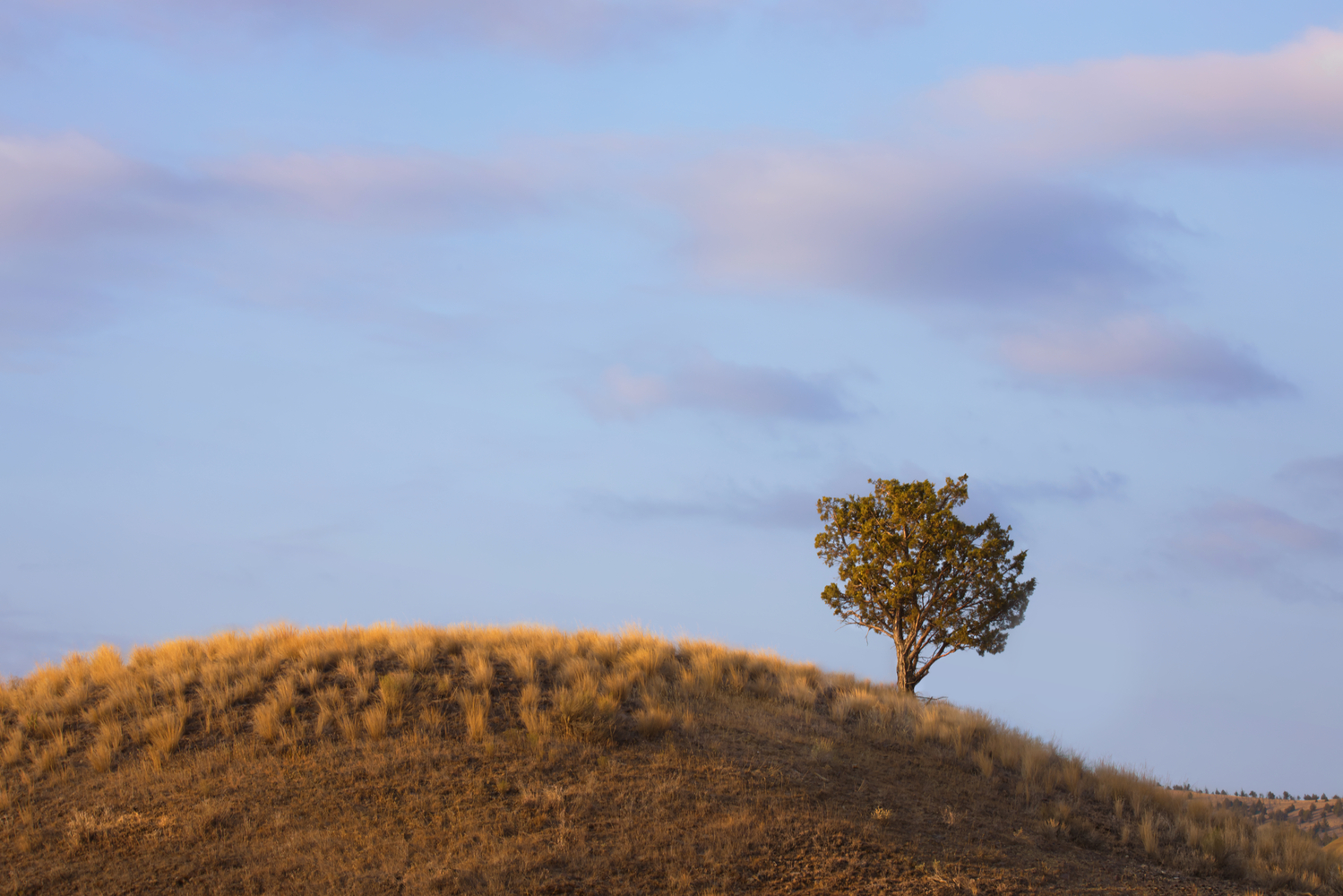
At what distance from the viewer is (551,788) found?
595 inches

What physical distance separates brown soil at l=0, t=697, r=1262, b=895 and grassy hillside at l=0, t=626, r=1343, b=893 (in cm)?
5

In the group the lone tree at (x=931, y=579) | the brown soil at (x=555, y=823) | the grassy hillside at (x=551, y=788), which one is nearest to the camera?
the brown soil at (x=555, y=823)

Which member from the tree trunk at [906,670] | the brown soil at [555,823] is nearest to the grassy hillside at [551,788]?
the brown soil at [555,823]

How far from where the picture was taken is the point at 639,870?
1319 centimetres

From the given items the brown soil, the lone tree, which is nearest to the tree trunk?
the lone tree

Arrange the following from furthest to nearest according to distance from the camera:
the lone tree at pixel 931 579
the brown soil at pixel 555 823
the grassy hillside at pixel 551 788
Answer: the lone tree at pixel 931 579, the grassy hillside at pixel 551 788, the brown soil at pixel 555 823

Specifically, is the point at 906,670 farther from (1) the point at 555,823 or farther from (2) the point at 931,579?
(1) the point at 555,823

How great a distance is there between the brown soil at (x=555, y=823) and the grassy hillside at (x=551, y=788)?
0.05 meters

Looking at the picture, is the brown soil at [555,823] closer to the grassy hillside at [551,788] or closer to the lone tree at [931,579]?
the grassy hillside at [551,788]

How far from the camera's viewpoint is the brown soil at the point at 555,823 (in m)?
13.3

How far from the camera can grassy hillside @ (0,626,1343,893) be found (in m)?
13.6

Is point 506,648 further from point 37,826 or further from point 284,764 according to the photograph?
point 37,826

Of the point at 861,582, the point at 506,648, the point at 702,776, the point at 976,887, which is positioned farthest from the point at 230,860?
the point at 861,582

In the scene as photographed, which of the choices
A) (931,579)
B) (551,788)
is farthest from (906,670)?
(551,788)
